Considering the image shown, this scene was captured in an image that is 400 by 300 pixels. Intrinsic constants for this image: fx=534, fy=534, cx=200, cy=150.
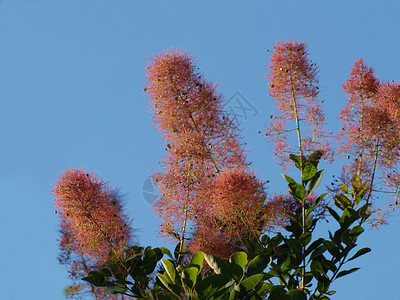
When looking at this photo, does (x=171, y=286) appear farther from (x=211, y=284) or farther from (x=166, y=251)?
(x=166, y=251)

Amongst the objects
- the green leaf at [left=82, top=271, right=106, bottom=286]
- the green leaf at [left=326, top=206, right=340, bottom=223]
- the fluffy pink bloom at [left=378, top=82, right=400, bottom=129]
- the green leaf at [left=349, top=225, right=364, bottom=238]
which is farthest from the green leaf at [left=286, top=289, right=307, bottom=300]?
the fluffy pink bloom at [left=378, top=82, right=400, bottom=129]

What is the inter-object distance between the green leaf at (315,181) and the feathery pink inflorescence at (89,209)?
2.18ft

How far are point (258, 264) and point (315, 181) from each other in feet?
1.29

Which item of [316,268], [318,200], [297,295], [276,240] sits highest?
[318,200]

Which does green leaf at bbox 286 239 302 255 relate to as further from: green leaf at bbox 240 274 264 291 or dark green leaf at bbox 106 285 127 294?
dark green leaf at bbox 106 285 127 294

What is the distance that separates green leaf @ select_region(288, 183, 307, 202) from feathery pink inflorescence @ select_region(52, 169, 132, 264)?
602 mm

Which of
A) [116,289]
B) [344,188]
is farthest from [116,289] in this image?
[344,188]

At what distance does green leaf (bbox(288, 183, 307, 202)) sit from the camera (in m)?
1.89

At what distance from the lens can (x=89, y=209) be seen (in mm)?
1759

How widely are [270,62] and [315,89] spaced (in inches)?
8.0

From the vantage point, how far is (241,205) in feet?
5.66

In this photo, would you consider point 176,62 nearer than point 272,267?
No

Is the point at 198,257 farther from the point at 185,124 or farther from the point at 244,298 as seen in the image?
the point at 185,124

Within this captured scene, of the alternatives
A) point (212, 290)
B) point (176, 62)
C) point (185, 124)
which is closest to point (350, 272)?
point (212, 290)
